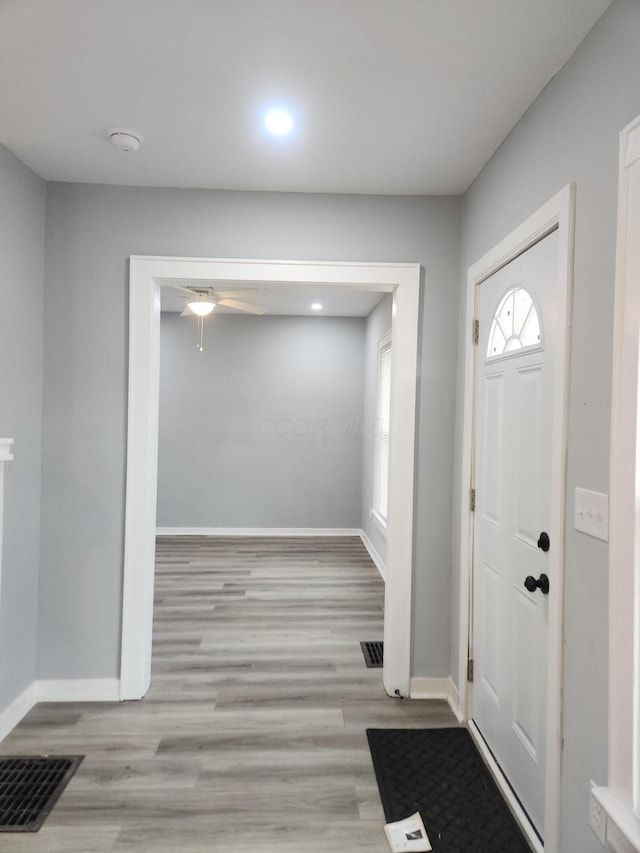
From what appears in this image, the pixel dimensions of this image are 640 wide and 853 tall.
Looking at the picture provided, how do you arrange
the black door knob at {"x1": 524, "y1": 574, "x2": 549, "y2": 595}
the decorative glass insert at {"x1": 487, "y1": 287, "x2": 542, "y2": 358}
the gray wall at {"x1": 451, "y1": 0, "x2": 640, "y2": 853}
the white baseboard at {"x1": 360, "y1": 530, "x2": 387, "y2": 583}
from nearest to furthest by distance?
the gray wall at {"x1": 451, "y1": 0, "x2": 640, "y2": 853} < the black door knob at {"x1": 524, "y1": 574, "x2": 549, "y2": 595} < the decorative glass insert at {"x1": 487, "y1": 287, "x2": 542, "y2": 358} < the white baseboard at {"x1": 360, "y1": 530, "x2": 387, "y2": 583}

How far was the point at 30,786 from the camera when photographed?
1.91 meters

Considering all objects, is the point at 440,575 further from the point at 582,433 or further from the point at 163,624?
the point at 163,624

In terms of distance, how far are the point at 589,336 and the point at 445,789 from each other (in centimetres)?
182

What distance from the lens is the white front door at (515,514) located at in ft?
5.59

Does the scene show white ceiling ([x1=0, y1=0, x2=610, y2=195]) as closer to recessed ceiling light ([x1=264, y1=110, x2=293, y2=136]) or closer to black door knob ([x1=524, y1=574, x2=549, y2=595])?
recessed ceiling light ([x1=264, y1=110, x2=293, y2=136])

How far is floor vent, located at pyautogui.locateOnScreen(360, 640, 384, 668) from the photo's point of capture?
9.54 ft

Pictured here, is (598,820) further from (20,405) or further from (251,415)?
(251,415)

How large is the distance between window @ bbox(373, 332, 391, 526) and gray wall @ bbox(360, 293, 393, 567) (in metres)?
0.12

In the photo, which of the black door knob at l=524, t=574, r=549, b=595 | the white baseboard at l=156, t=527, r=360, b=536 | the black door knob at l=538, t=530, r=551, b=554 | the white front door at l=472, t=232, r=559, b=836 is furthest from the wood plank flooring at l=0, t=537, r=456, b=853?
the white baseboard at l=156, t=527, r=360, b=536

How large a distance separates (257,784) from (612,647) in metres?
1.49

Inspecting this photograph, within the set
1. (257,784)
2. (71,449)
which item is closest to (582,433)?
(257,784)

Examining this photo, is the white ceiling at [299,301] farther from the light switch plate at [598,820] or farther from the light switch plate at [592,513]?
the light switch plate at [598,820]

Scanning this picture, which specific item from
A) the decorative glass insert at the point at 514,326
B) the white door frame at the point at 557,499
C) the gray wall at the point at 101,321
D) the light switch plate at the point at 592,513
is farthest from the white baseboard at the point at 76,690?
the decorative glass insert at the point at 514,326

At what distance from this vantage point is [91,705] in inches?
97.2
